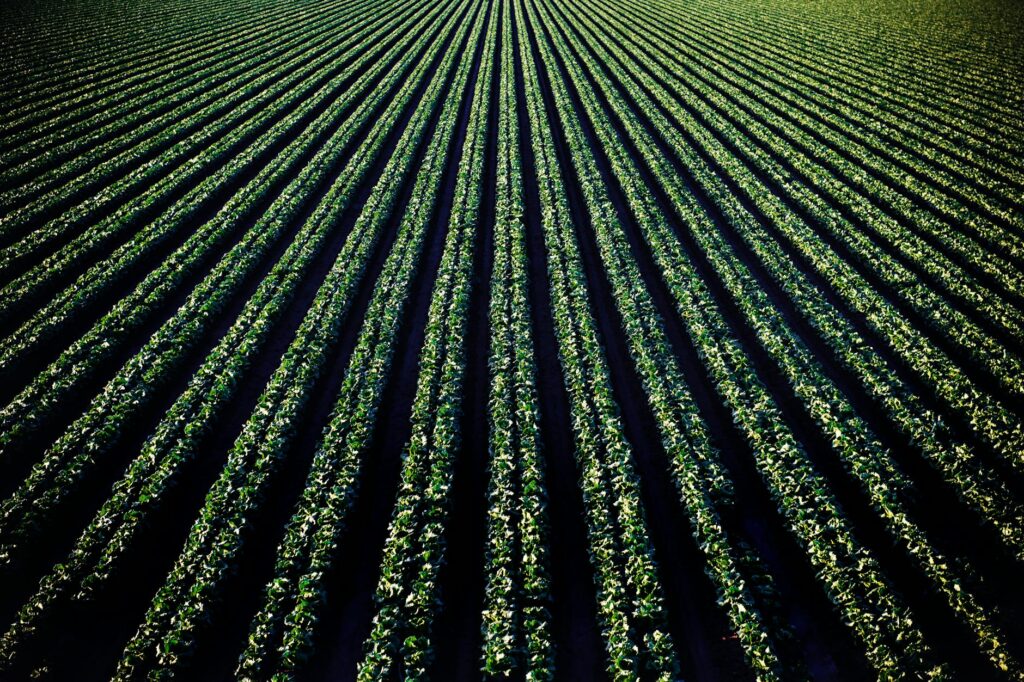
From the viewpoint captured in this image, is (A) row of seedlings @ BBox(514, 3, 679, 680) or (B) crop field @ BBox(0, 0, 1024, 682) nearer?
(A) row of seedlings @ BBox(514, 3, 679, 680)

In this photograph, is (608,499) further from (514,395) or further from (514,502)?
(514,395)

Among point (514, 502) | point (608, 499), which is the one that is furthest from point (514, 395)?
point (608, 499)

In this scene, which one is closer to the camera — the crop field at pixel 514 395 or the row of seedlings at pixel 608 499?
the row of seedlings at pixel 608 499

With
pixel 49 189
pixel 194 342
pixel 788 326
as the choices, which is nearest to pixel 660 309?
pixel 788 326

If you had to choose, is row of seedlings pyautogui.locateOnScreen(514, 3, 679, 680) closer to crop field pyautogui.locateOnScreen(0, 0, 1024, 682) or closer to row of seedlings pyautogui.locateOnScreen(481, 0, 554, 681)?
crop field pyautogui.locateOnScreen(0, 0, 1024, 682)

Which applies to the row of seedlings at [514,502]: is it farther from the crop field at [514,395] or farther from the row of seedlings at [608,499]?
the row of seedlings at [608,499]

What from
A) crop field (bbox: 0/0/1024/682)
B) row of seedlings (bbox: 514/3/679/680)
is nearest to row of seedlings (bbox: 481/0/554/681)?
crop field (bbox: 0/0/1024/682)

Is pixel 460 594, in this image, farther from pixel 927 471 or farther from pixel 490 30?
pixel 490 30

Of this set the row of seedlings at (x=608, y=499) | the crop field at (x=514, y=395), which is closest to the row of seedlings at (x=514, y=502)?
the crop field at (x=514, y=395)
